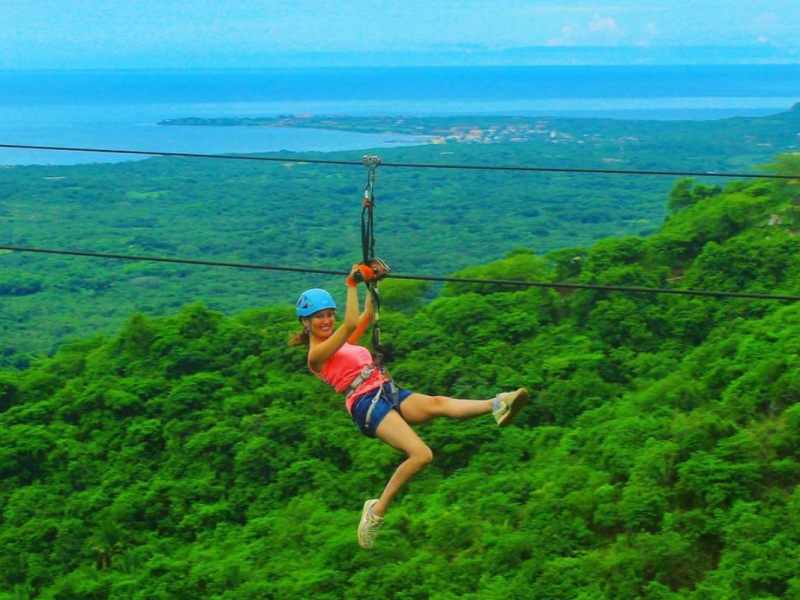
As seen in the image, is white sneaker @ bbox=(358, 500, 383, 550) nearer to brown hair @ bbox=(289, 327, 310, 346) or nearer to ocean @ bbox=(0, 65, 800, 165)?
brown hair @ bbox=(289, 327, 310, 346)

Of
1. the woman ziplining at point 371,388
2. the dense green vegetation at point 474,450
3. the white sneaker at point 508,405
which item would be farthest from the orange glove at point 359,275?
the dense green vegetation at point 474,450

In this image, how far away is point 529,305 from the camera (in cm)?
1964

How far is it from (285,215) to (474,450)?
163ft

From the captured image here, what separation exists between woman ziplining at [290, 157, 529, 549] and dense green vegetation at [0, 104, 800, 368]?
31.4 m

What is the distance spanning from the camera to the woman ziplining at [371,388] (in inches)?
191

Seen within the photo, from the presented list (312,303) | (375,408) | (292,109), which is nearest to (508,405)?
(375,408)

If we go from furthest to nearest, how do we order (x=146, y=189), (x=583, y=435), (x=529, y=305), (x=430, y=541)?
1. (x=146, y=189)
2. (x=529, y=305)
3. (x=583, y=435)
4. (x=430, y=541)

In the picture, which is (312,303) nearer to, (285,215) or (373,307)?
(373,307)

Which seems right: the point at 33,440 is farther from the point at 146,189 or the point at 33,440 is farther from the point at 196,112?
the point at 196,112

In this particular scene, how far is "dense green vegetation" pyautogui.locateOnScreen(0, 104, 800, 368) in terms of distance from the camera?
48.8 metres

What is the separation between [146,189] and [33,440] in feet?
191

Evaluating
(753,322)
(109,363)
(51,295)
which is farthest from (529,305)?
(51,295)

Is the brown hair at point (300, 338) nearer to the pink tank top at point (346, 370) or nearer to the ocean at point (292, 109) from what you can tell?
the pink tank top at point (346, 370)

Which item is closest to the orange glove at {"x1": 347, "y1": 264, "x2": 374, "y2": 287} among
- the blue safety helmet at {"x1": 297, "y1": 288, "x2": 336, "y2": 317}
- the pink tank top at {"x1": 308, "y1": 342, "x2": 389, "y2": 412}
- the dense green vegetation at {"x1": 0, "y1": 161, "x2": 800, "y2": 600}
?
the blue safety helmet at {"x1": 297, "y1": 288, "x2": 336, "y2": 317}
